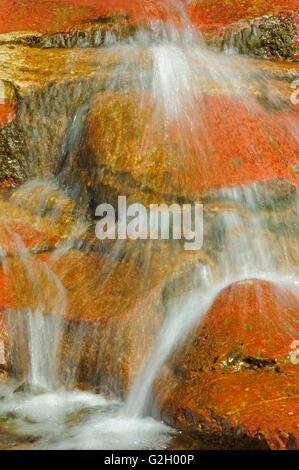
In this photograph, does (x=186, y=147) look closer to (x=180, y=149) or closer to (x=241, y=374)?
(x=180, y=149)

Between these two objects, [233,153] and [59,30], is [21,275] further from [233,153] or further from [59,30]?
[59,30]

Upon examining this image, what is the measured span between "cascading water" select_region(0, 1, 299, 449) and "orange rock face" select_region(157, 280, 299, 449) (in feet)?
0.93

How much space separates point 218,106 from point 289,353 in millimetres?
5130

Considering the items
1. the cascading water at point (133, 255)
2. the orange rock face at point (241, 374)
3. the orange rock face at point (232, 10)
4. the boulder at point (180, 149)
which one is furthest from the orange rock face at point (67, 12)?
the orange rock face at point (241, 374)

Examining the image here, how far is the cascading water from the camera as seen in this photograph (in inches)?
254

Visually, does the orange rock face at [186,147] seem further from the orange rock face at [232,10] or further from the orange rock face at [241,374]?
the orange rock face at [232,10]

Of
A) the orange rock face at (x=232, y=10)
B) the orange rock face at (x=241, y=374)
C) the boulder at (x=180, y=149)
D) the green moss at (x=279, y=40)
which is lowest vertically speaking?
the orange rock face at (x=241, y=374)

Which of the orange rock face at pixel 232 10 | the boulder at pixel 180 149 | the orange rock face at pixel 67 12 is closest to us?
the boulder at pixel 180 149

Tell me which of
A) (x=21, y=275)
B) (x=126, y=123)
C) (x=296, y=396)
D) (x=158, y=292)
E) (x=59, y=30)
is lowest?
(x=296, y=396)

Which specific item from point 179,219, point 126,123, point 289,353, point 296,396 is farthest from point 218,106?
point 296,396

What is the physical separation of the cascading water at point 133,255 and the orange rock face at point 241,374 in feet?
0.93

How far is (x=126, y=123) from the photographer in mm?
9445

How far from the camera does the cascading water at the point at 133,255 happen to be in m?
6.45

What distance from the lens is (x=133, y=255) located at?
802 centimetres
